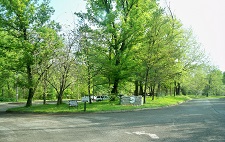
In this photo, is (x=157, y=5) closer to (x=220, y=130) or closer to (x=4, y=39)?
(x=4, y=39)

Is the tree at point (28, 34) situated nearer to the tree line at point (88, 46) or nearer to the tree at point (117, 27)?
the tree line at point (88, 46)

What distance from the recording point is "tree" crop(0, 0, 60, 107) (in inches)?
915

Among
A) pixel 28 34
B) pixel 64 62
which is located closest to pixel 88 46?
pixel 64 62

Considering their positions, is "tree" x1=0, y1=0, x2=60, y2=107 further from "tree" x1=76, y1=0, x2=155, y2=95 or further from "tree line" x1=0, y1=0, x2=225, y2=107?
"tree" x1=76, y1=0, x2=155, y2=95

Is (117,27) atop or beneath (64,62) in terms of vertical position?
atop

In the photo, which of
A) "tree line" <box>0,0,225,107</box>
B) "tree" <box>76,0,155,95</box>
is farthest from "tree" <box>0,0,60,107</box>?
"tree" <box>76,0,155,95</box>

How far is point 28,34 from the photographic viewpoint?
79.9ft

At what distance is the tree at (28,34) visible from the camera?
76.3ft

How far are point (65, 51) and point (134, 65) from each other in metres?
7.08

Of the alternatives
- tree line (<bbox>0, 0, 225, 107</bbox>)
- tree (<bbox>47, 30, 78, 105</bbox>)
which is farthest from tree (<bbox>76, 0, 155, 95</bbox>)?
tree (<bbox>47, 30, 78, 105</bbox>)

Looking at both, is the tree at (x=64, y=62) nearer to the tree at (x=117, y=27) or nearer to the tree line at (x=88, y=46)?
the tree line at (x=88, y=46)

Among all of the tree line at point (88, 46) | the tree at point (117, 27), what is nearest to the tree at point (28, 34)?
the tree line at point (88, 46)

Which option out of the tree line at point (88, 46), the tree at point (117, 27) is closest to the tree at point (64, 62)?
the tree line at point (88, 46)

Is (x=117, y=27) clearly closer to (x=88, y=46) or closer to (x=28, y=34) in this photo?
(x=88, y=46)
